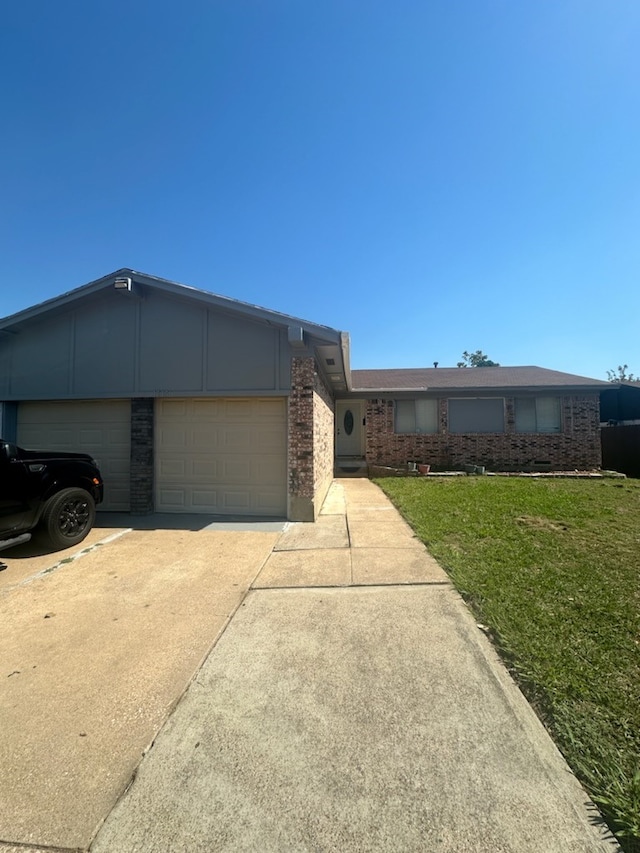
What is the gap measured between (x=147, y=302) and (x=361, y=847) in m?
7.99

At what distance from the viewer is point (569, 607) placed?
Answer: 3.37 m

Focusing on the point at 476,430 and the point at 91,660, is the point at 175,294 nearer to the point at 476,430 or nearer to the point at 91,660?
the point at 91,660

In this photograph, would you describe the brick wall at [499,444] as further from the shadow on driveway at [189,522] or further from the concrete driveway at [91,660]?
the concrete driveway at [91,660]

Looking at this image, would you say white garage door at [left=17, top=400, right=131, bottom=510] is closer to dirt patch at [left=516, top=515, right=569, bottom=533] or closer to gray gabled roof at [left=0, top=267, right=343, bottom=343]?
gray gabled roof at [left=0, top=267, right=343, bottom=343]

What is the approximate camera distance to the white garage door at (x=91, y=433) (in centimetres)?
766

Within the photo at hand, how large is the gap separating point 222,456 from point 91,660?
476 cm

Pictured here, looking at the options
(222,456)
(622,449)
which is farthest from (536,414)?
(222,456)

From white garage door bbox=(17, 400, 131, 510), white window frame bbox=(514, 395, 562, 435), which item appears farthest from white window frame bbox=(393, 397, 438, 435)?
white garage door bbox=(17, 400, 131, 510)

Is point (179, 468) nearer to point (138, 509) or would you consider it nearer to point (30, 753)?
point (138, 509)

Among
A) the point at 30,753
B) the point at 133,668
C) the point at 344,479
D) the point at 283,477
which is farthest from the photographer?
the point at 344,479

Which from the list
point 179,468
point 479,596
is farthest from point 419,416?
point 479,596

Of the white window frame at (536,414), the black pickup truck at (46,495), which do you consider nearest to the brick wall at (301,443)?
the black pickup truck at (46,495)

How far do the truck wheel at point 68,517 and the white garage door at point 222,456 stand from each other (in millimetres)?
1804

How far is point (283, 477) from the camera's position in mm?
7207
